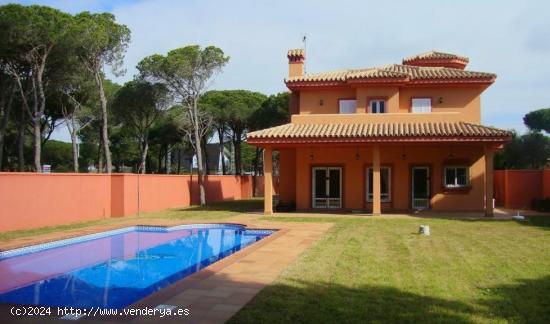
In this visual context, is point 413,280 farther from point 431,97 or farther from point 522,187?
point 522,187

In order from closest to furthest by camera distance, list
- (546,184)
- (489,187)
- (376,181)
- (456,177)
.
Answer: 1. (489,187)
2. (376,181)
3. (456,177)
4. (546,184)

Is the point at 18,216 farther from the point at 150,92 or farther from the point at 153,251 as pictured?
the point at 150,92

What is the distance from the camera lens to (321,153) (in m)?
21.9

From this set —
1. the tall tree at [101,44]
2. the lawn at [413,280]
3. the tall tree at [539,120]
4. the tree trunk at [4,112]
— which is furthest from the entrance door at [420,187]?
the tall tree at [539,120]

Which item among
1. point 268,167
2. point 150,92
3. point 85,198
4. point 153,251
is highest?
point 150,92

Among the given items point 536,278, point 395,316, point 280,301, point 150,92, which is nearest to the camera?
point 395,316

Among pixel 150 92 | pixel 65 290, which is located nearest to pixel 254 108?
pixel 150 92

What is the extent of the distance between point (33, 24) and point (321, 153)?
13665 mm

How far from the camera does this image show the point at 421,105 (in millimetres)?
22625

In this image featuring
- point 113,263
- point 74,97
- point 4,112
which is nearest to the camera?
point 113,263

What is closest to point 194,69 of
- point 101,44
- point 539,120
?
point 101,44

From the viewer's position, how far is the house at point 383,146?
20188 mm

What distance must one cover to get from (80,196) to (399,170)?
42.8 ft

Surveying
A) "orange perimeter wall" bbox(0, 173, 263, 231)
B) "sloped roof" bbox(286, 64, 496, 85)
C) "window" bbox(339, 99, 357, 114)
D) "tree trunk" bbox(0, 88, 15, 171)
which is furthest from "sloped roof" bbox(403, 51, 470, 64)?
"tree trunk" bbox(0, 88, 15, 171)
